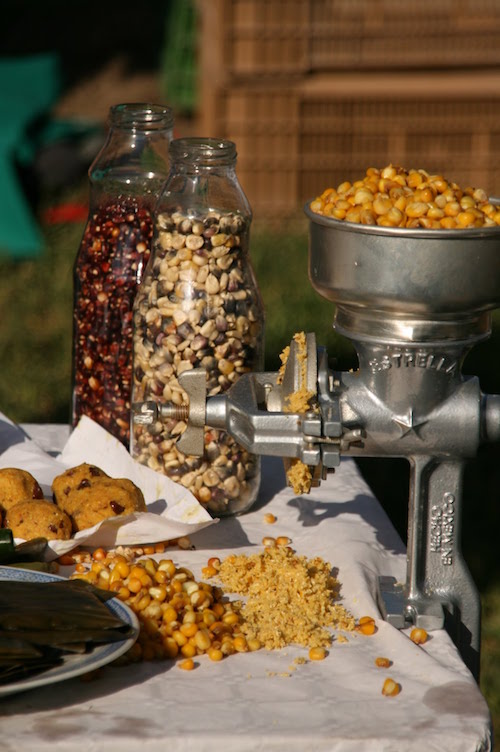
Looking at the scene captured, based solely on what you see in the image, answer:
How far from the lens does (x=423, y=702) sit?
1216mm

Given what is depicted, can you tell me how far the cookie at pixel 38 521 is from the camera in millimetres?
1514

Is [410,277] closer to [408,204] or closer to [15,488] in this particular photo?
[408,204]

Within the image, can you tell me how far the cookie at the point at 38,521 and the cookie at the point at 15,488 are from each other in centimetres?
4

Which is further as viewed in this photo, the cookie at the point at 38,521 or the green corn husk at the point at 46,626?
the cookie at the point at 38,521

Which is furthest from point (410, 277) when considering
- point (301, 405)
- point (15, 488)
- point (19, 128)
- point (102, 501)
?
point (19, 128)

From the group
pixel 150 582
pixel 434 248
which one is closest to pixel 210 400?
pixel 150 582

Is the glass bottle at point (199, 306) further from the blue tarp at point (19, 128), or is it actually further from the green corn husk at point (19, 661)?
the blue tarp at point (19, 128)

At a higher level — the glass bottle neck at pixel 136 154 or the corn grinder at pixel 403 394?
the glass bottle neck at pixel 136 154

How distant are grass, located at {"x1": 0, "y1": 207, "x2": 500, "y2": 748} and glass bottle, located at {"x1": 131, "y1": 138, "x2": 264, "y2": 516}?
126cm

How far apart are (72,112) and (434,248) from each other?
28.8ft

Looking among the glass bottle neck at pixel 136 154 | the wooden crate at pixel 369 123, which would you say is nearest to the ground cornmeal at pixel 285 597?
the glass bottle neck at pixel 136 154

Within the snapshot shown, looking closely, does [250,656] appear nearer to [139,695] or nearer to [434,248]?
[139,695]

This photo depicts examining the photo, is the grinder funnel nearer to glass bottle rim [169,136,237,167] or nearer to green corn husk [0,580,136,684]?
glass bottle rim [169,136,237,167]

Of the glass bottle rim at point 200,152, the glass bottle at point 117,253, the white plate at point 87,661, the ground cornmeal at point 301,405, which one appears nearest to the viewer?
the white plate at point 87,661
